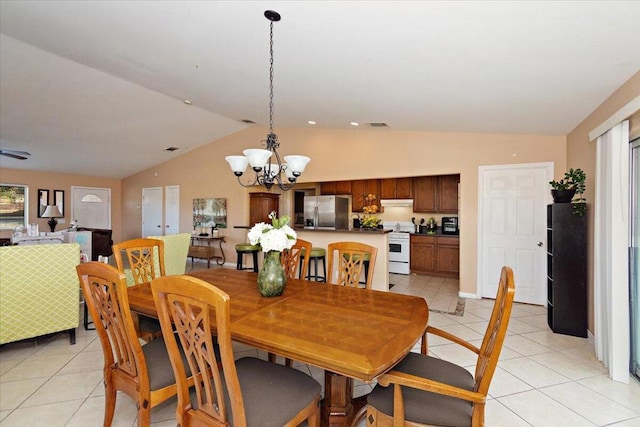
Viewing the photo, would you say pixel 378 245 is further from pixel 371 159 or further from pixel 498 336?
pixel 498 336

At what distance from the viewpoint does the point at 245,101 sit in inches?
175

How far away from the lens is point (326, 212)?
6.84 meters

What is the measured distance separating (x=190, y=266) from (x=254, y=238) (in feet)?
19.4

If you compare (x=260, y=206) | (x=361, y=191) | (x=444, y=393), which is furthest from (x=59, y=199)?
(x=444, y=393)

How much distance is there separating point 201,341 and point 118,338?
738 millimetres

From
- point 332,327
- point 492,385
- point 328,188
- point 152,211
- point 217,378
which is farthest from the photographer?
point 152,211

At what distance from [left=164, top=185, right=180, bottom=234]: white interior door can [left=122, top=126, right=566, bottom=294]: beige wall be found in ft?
0.56

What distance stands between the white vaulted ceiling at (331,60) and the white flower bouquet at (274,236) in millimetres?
1406

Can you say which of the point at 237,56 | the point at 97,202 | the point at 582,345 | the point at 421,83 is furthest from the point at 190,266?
the point at 582,345

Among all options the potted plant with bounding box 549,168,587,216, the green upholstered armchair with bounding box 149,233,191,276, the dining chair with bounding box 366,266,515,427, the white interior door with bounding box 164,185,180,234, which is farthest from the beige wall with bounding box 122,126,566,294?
A: the dining chair with bounding box 366,266,515,427

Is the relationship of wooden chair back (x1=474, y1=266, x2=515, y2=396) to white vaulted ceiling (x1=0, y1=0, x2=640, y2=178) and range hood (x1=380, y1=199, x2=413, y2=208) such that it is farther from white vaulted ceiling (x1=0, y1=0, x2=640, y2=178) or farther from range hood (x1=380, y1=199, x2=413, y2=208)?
range hood (x1=380, y1=199, x2=413, y2=208)

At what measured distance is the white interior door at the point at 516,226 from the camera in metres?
4.30

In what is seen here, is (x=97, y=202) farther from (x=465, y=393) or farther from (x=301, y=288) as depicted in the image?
(x=465, y=393)

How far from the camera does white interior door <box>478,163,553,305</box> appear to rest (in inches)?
169
